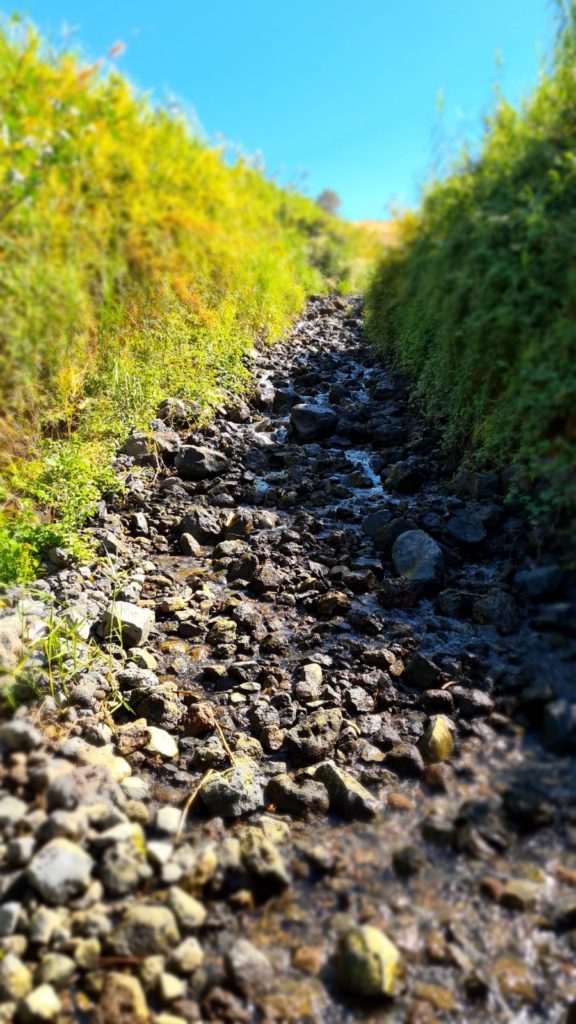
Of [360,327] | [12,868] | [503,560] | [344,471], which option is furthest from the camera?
[360,327]

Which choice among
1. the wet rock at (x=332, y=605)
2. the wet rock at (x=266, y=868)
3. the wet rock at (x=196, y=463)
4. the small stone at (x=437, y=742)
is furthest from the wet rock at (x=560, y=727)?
the wet rock at (x=196, y=463)

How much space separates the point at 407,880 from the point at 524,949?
0.46 m

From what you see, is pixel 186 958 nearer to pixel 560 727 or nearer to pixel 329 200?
pixel 560 727

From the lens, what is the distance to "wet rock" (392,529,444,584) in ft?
14.4

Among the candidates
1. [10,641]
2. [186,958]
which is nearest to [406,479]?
[10,641]

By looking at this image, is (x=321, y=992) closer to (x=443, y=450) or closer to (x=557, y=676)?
(x=557, y=676)

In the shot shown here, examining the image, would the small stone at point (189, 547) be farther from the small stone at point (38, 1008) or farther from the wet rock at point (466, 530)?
the small stone at point (38, 1008)

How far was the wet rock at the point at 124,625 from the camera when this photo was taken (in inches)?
149

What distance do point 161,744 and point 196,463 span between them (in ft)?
10.6

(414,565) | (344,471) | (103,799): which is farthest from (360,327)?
(103,799)

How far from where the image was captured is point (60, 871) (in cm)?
220

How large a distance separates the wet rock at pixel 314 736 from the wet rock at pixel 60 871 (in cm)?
118

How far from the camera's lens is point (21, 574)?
3.75 m

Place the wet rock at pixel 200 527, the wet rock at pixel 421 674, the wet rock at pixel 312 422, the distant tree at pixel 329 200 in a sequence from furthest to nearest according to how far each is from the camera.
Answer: the distant tree at pixel 329 200, the wet rock at pixel 312 422, the wet rock at pixel 200 527, the wet rock at pixel 421 674
